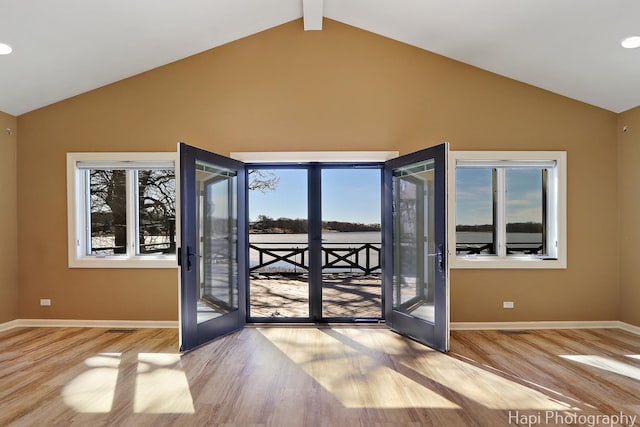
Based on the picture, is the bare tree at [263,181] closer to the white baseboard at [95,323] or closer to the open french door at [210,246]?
the open french door at [210,246]

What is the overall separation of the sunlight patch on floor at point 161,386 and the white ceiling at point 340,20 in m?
3.21

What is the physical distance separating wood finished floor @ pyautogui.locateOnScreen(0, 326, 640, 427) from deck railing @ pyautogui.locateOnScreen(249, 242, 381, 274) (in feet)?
9.87

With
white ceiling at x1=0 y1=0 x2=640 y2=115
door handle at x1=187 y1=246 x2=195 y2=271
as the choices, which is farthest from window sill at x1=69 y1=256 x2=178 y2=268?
white ceiling at x1=0 y1=0 x2=640 y2=115

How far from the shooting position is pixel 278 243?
23.3 feet

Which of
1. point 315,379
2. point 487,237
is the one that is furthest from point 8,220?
point 487,237

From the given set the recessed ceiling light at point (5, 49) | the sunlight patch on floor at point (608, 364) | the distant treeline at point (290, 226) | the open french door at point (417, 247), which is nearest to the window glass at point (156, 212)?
the distant treeline at point (290, 226)

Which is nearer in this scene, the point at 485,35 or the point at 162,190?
the point at 485,35

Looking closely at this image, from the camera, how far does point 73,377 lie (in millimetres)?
2994

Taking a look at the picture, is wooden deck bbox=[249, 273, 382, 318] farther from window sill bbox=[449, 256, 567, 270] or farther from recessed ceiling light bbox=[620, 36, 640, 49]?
recessed ceiling light bbox=[620, 36, 640, 49]

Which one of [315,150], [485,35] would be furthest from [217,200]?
[485,35]

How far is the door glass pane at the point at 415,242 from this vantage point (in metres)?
3.79

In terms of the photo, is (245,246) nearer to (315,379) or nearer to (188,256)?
(188,256)

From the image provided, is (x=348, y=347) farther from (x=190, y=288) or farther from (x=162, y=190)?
(x=162, y=190)

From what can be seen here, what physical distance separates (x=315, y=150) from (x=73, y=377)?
10.8 ft
